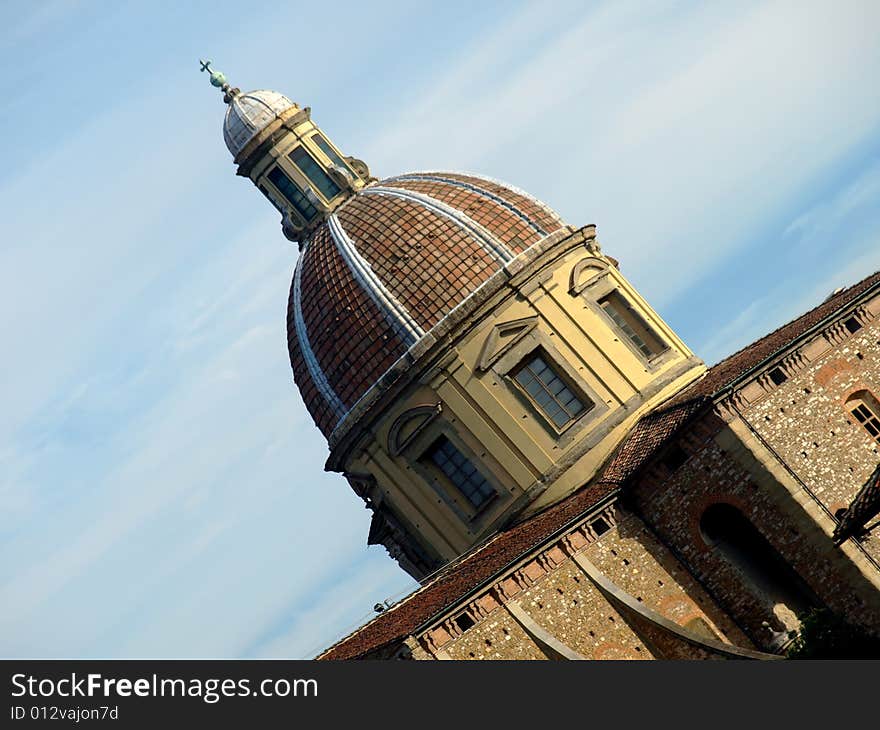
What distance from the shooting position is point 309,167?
141ft

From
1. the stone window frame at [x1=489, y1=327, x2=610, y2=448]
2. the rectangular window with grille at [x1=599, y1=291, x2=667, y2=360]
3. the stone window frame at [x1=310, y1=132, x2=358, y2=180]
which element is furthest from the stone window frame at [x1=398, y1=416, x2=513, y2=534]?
the stone window frame at [x1=310, y1=132, x2=358, y2=180]

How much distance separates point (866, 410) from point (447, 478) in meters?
10.6

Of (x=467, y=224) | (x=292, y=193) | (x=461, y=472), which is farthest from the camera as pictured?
(x=292, y=193)

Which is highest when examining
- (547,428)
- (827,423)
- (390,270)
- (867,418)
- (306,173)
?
(306,173)

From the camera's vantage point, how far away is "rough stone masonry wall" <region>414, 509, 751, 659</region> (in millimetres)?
30125

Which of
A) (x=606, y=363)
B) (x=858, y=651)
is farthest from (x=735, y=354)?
(x=858, y=651)

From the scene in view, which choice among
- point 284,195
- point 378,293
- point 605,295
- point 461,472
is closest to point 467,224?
point 378,293

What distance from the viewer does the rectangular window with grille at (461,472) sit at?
35.8 metres

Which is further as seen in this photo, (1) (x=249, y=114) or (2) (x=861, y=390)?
(1) (x=249, y=114)

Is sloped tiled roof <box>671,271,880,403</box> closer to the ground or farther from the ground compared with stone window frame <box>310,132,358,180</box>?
closer to the ground

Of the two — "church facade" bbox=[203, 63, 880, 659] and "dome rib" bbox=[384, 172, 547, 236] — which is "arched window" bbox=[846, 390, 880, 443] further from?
"dome rib" bbox=[384, 172, 547, 236]

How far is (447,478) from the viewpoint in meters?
36.4

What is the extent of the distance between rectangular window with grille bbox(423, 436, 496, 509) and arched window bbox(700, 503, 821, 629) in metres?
6.25

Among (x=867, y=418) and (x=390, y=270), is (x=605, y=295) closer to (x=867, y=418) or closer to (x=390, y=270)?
(x=390, y=270)
